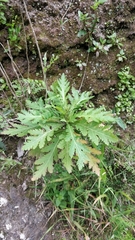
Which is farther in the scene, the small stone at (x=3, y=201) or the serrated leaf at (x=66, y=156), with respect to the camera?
the small stone at (x=3, y=201)

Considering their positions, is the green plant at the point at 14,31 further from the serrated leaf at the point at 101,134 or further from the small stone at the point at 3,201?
the small stone at the point at 3,201

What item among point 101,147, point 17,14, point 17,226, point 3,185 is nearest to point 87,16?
point 17,14

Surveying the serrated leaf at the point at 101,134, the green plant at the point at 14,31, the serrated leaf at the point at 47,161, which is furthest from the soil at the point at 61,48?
the serrated leaf at the point at 101,134

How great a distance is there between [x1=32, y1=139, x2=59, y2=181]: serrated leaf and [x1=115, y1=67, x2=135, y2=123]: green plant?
1.11m

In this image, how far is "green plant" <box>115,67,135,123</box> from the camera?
2.71 metres

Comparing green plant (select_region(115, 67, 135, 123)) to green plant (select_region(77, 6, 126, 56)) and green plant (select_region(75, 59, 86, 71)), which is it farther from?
green plant (select_region(75, 59, 86, 71))

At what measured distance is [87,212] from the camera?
6.91ft

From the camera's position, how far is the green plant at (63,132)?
1800 mm

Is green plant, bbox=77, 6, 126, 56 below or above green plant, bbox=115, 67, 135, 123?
above

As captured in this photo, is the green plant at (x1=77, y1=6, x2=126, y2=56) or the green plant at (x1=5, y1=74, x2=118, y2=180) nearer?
the green plant at (x1=5, y1=74, x2=118, y2=180)

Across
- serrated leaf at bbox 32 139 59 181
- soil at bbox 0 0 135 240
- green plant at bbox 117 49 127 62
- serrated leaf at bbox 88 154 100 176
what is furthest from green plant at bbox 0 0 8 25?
serrated leaf at bbox 88 154 100 176

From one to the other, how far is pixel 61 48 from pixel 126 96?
0.90 m

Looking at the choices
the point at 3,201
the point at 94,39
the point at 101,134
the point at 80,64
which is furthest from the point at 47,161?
the point at 94,39

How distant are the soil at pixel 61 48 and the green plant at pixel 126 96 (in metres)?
0.07
